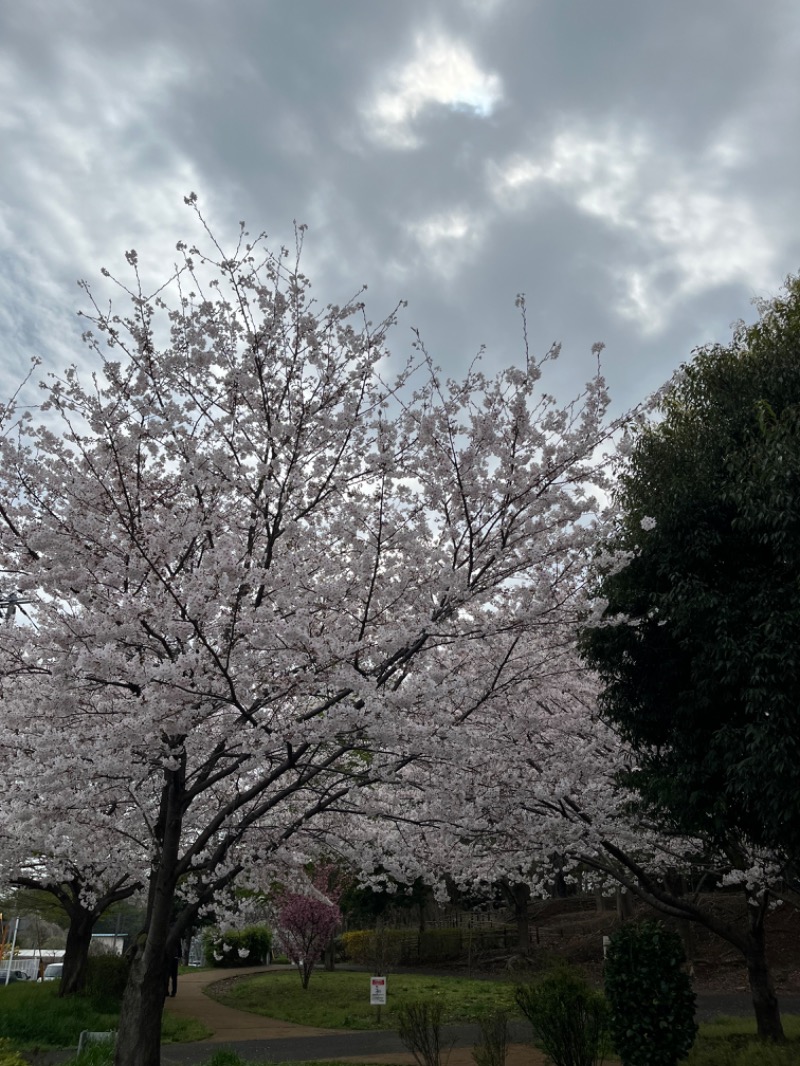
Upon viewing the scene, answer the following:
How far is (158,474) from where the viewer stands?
290 inches

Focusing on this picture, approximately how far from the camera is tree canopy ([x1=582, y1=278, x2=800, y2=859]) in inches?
267

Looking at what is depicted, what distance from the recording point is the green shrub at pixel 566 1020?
797 centimetres

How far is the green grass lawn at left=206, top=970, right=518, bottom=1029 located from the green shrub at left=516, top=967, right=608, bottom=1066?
6.82 meters

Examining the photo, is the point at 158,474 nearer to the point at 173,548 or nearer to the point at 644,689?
the point at 173,548

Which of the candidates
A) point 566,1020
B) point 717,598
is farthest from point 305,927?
point 717,598

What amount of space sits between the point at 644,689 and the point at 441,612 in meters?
3.40

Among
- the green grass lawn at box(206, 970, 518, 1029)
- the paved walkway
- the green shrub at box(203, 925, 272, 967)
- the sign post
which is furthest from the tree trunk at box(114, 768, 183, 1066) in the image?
the green shrub at box(203, 925, 272, 967)

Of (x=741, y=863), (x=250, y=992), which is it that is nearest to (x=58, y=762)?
(x=741, y=863)

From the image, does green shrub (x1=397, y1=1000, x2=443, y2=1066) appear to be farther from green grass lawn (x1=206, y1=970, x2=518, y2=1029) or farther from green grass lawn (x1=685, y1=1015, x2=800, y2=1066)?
green grass lawn (x1=206, y1=970, x2=518, y2=1029)

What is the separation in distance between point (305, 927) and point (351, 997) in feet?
10.7

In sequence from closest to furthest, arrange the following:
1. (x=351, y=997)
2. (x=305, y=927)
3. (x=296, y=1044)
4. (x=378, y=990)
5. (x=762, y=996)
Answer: (x=762, y=996) < (x=296, y=1044) < (x=378, y=990) < (x=351, y=997) < (x=305, y=927)

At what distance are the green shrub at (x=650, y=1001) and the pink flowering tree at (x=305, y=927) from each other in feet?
45.5

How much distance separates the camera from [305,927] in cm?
2091

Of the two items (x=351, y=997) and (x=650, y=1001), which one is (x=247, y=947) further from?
(x=650, y=1001)
